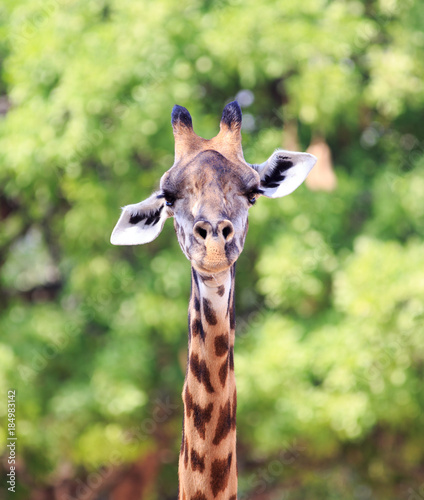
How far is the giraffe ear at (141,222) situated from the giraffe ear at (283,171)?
533 mm

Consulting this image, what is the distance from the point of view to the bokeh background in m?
7.65

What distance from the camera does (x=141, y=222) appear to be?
3.34 meters

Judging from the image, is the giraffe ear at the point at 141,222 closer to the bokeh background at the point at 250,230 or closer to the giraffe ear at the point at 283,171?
the giraffe ear at the point at 283,171

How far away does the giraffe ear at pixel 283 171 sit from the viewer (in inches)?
132

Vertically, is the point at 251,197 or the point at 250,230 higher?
the point at 250,230

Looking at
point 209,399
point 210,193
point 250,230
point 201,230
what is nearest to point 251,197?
point 210,193

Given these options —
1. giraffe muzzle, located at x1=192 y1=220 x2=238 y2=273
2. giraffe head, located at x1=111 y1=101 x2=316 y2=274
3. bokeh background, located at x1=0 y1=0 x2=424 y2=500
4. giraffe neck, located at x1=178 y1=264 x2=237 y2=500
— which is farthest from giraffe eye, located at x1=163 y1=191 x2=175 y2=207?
bokeh background, located at x1=0 y1=0 x2=424 y2=500

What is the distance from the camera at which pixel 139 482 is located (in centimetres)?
1088

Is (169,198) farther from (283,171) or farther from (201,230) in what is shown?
(283,171)

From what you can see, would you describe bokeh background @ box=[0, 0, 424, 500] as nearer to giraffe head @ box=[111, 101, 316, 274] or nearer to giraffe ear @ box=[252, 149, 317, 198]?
giraffe ear @ box=[252, 149, 317, 198]

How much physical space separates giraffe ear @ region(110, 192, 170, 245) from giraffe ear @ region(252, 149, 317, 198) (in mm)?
533

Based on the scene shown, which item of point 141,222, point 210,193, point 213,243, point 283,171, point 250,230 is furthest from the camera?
point 250,230

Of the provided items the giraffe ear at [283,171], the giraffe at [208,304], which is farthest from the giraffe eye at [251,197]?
the giraffe ear at [283,171]

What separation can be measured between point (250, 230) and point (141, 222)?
5.10m
